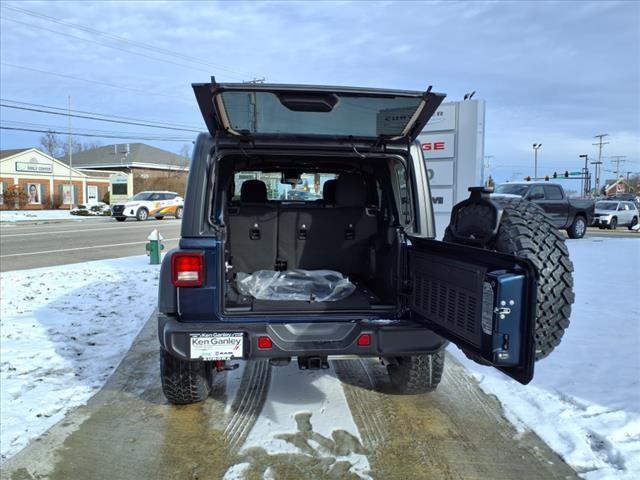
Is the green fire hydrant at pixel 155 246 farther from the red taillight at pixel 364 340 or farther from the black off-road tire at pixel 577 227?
the black off-road tire at pixel 577 227

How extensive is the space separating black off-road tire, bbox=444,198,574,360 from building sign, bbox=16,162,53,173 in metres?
54.8

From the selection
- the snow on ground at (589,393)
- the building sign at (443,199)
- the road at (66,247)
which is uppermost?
the building sign at (443,199)

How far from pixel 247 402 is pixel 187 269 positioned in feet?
4.38

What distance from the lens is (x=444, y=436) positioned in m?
3.38

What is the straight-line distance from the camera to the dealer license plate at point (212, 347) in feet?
10.0

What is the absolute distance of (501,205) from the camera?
3.02 meters

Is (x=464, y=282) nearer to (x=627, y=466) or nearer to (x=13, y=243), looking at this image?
(x=627, y=466)

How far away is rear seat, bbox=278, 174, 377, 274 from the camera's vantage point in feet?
14.8

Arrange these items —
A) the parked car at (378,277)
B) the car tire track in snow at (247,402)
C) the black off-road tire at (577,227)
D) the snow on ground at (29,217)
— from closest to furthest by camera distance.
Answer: the parked car at (378,277), the car tire track in snow at (247,402), the black off-road tire at (577,227), the snow on ground at (29,217)

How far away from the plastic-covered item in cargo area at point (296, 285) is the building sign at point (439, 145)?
5.34 metres

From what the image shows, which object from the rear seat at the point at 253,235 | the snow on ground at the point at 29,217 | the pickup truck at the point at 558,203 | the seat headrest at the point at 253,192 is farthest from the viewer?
the snow on ground at the point at 29,217

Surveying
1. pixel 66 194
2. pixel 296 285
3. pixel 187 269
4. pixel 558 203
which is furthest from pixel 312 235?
pixel 66 194

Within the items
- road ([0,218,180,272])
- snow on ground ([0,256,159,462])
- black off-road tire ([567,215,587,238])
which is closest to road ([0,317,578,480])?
snow on ground ([0,256,159,462])

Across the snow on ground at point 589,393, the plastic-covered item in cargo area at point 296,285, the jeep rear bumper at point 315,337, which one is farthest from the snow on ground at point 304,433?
the snow on ground at point 589,393
